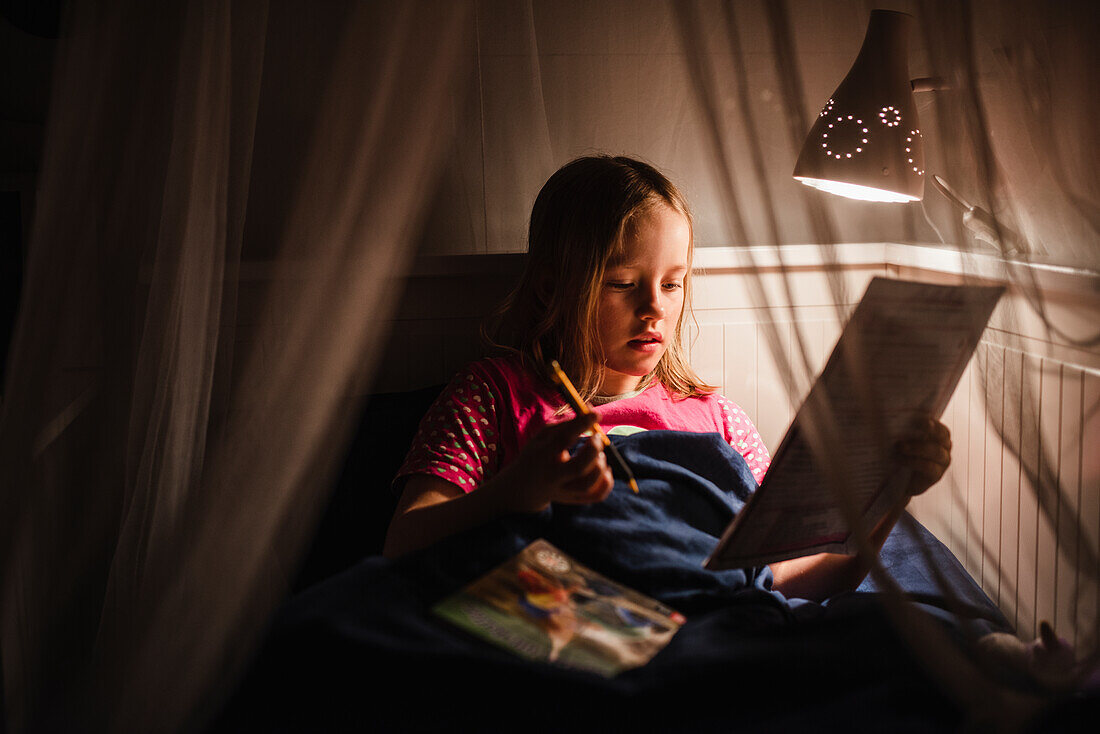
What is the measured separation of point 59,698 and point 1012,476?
90cm

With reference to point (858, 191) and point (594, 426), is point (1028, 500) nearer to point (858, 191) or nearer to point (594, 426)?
point (858, 191)

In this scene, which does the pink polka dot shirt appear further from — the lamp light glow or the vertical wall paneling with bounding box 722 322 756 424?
the lamp light glow

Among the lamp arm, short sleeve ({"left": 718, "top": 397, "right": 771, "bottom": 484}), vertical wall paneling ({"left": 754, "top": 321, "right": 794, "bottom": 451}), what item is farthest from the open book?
vertical wall paneling ({"left": 754, "top": 321, "right": 794, "bottom": 451})

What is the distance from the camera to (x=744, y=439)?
1288mm

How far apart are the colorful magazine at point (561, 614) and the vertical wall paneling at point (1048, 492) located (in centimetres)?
33

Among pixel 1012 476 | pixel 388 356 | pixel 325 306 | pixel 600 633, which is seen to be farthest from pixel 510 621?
pixel 388 356

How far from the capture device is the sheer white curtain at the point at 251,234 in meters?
0.69

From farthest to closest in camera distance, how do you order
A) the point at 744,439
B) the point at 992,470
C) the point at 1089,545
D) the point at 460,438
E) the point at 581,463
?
the point at 744,439
the point at 460,438
the point at 581,463
the point at 992,470
the point at 1089,545

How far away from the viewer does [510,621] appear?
80 centimetres

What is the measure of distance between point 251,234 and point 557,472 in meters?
0.42

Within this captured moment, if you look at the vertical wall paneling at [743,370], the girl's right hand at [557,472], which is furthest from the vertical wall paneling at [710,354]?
the girl's right hand at [557,472]

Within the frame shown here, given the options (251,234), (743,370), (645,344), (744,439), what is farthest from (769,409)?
(251,234)

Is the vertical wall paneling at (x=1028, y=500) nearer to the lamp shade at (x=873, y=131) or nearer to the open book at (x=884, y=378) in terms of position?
the open book at (x=884, y=378)

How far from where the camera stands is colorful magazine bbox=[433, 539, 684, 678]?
776 mm
